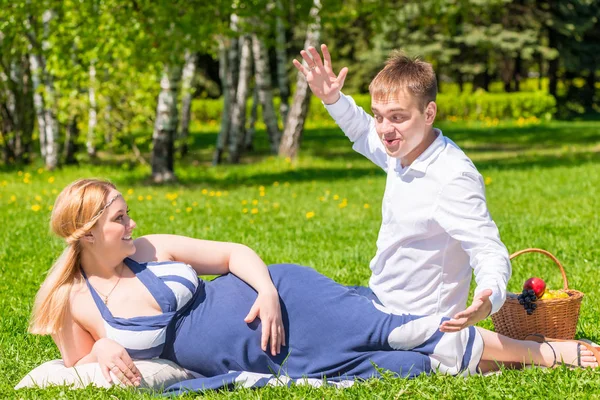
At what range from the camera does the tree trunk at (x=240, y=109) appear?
54.1ft

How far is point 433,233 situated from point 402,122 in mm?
549

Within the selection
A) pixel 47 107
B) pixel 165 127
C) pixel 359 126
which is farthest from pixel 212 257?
pixel 47 107

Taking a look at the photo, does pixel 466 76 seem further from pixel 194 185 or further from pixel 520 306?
pixel 520 306

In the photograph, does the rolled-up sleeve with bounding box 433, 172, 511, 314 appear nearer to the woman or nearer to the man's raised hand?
the woman

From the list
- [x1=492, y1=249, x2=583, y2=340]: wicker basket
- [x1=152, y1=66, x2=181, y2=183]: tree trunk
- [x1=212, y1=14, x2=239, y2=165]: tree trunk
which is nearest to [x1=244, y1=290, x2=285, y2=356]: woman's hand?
[x1=492, y1=249, x2=583, y2=340]: wicker basket

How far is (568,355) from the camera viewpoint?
4.07m

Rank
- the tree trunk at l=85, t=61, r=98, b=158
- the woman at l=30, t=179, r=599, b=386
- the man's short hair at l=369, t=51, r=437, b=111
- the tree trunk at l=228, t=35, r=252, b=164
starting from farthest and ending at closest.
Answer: the tree trunk at l=228, t=35, r=252, b=164
the tree trunk at l=85, t=61, r=98, b=158
the woman at l=30, t=179, r=599, b=386
the man's short hair at l=369, t=51, r=437, b=111

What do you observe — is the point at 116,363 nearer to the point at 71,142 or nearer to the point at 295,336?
the point at 295,336

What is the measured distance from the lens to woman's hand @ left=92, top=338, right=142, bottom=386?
12.5ft

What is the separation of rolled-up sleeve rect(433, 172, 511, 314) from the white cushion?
1519 mm

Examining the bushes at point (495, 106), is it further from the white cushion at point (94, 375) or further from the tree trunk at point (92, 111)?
the white cushion at point (94, 375)

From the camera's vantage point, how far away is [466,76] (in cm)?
3650

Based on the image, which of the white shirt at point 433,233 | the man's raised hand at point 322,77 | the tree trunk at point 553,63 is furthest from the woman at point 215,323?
the tree trunk at point 553,63

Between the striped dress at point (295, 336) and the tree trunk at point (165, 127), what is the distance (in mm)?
8621
